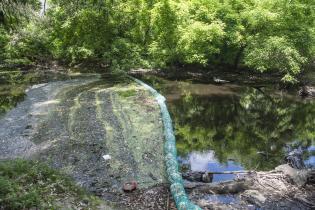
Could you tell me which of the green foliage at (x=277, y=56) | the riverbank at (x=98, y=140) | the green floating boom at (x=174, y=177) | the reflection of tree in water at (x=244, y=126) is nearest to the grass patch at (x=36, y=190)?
the riverbank at (x=98, y=140)

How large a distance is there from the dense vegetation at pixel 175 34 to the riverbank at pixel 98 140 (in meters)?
11.2

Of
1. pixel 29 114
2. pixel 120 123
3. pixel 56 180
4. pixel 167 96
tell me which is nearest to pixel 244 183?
pixel 56 180

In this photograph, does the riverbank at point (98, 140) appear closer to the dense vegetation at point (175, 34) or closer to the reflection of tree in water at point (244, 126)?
the reflection of tree in water at point (244, 126)

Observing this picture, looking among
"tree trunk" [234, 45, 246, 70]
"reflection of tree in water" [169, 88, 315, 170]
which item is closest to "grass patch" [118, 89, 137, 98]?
"reflection of tree in water" [169, 88, 315, 170]

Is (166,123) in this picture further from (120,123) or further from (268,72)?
(268,72)

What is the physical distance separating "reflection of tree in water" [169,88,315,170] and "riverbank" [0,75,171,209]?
1676 millimetres

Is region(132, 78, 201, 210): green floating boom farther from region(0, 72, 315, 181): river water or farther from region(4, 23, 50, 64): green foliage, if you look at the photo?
region(4, 23, 50, 64): green foliage

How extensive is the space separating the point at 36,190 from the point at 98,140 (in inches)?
213

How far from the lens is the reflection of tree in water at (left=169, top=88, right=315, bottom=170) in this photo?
1202 centimetres

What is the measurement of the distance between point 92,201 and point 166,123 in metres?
6.84

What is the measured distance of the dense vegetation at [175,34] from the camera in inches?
1082

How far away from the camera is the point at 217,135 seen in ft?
46.5

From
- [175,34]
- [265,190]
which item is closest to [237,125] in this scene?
[265,190]

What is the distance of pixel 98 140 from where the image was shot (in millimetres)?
11156
